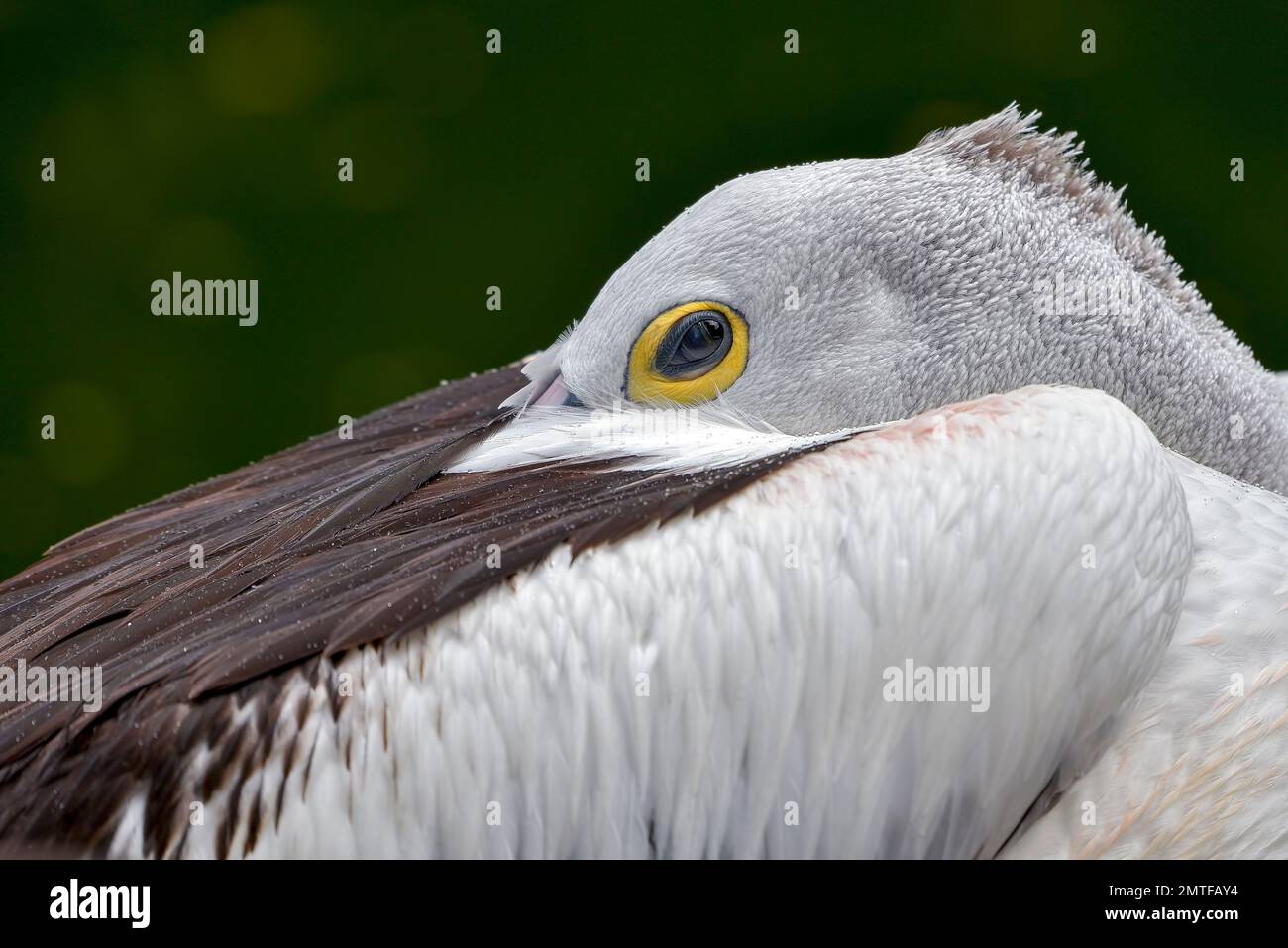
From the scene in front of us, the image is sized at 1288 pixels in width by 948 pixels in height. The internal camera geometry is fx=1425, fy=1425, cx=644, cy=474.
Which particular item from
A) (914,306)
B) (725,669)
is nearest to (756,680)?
(725,669)

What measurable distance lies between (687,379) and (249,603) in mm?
477

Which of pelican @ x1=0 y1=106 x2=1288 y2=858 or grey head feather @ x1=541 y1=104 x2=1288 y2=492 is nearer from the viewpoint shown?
pelican @ x1=0 y1=106 x2=1288 y2=858

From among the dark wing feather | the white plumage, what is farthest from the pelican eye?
the white plumage

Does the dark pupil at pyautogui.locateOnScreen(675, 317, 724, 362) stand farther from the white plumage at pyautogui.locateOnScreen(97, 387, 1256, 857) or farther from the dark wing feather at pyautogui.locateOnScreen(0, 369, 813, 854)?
the white plumage at pyautogui.locateOnScreen(97, 387, 1256, 857)

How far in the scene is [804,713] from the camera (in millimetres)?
983

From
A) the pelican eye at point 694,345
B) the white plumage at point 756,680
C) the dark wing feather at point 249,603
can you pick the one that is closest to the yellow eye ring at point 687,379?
the pelican eye at point 694,345

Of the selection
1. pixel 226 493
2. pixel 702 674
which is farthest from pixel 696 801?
pixel 226 493

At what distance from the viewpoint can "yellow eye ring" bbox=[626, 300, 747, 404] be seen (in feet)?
4.42

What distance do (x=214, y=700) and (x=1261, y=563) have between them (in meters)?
0.80

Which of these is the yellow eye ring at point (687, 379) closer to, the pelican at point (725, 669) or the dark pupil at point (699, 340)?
the dark pupil at point (699, 340)

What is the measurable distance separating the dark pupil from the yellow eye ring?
0.01m

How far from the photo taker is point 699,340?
1352mm

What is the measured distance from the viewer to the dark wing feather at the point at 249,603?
0.98 metres

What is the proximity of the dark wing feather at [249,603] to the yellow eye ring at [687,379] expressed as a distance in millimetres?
146
